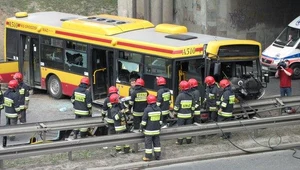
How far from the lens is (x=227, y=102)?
16.6m

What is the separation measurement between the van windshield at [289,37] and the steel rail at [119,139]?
1067 cm

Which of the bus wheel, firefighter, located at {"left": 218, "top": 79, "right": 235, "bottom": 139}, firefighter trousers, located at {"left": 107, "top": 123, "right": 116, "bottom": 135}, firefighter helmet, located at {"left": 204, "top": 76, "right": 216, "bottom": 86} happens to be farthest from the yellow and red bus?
firefighter trousers, located at {"left": 107, "top": 123, "right": 116, "bottom": 135}

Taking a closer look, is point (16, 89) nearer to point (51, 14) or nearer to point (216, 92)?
point (216, 92)

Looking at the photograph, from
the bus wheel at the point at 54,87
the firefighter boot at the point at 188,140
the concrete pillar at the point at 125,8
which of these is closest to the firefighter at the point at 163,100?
the firefighter boot at the point at 188,140

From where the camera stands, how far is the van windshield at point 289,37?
26.7 metres

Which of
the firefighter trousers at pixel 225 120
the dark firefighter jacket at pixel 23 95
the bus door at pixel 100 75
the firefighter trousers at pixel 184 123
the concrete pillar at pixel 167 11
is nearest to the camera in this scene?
the firefighter trousers at pixel 184 123

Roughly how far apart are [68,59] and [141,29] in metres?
2.51

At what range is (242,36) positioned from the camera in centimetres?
3016

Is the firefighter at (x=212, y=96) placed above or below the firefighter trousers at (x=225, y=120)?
above

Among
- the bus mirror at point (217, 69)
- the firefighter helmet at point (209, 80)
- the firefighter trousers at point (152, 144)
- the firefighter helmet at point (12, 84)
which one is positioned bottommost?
the firefighter trousers at point (152, 144)

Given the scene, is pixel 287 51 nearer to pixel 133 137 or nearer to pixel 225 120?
pixel 225 120

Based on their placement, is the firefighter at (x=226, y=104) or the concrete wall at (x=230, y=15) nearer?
the firefighter at (x=226, y=104)

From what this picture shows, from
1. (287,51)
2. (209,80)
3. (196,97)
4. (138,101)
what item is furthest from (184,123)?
(287,51)

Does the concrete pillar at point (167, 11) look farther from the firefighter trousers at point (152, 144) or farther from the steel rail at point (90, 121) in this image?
the firefighter trousers at point (152, 144)
